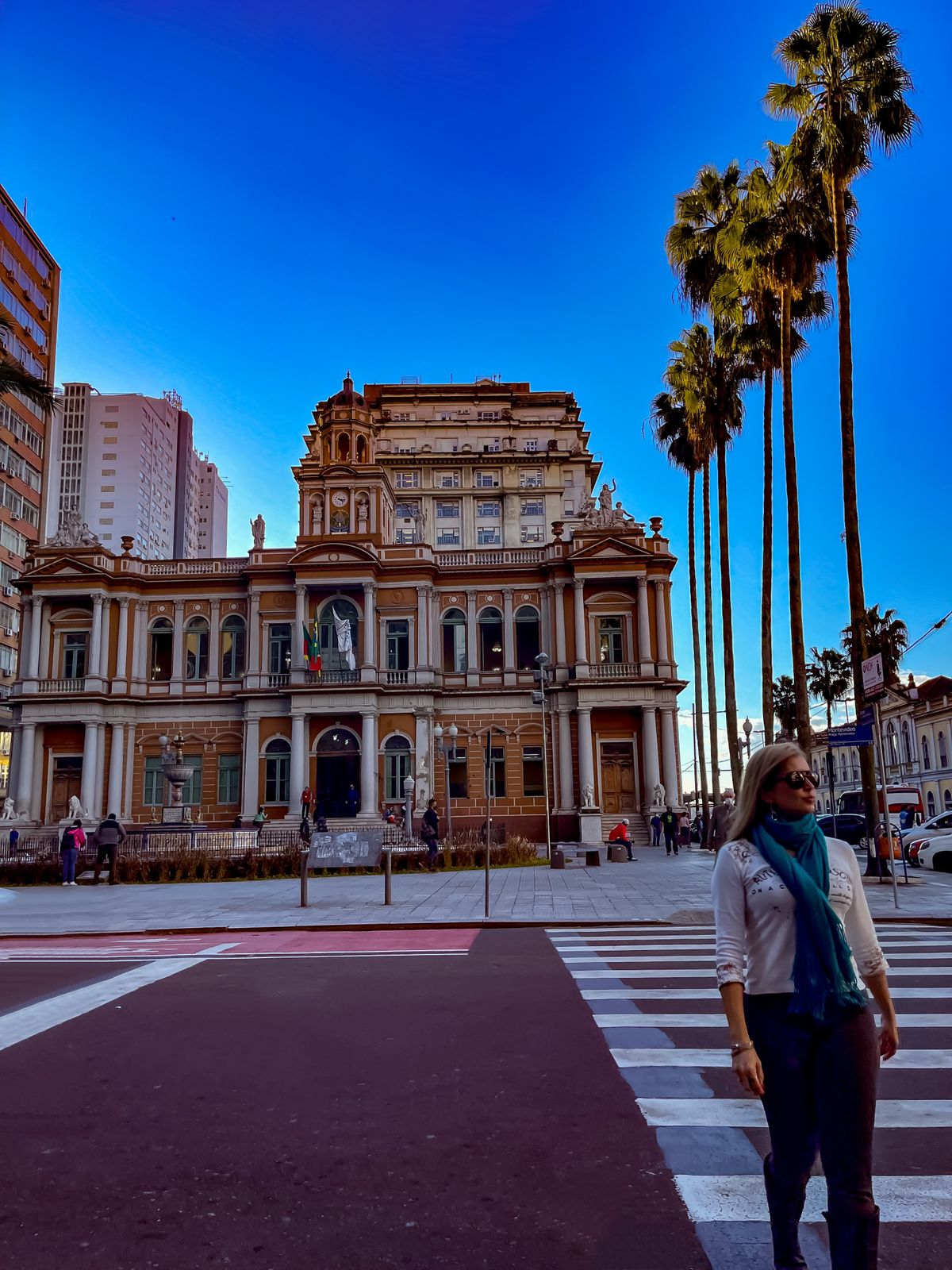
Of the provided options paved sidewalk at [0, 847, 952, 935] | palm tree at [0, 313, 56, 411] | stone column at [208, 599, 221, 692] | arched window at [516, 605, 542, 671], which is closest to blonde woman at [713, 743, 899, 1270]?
paved sidewalk at [0, 847, 952, 935]

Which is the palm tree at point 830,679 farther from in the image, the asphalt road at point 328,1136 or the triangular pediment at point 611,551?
the asphalt road at point 328,1136

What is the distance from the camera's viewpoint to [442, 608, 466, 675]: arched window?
4897 centimetres

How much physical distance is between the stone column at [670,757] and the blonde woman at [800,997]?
137 ft

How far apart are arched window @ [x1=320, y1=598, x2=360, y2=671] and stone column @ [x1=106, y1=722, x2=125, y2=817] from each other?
10129 millimetres

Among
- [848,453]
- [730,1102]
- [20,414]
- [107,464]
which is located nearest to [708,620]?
[848,453]

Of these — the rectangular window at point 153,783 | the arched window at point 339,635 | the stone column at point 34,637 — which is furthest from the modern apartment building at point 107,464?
the arched window at point 339,635

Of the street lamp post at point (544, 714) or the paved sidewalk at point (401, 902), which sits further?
the street lamp post at point (544, 714)

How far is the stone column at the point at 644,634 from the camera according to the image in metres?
45.7

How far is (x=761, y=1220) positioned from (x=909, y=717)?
76.8 meters

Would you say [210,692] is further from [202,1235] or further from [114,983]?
[202,1235]

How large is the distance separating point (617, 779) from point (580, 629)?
7.15 m

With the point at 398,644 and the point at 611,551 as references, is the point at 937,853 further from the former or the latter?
the point at 398,644

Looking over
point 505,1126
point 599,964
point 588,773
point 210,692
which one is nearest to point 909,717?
point 588,773

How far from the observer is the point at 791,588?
84.2ft
